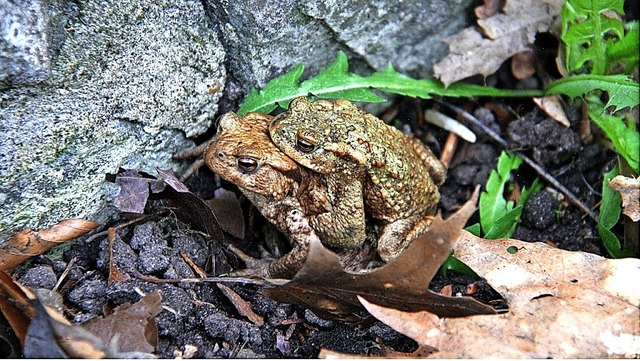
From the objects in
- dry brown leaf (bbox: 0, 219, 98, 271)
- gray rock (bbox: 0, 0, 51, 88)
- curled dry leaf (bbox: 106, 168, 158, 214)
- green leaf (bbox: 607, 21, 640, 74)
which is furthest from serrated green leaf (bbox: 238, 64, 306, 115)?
green leaf (bbox: 607, 21, 640, 74)

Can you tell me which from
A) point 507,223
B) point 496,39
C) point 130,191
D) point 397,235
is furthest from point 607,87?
point 130,191

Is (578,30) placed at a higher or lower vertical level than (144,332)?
higher

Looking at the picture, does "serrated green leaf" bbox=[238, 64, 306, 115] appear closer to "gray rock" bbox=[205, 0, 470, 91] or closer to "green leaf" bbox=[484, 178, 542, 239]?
"gray rock" bbox=[205, 0, 470, 91]

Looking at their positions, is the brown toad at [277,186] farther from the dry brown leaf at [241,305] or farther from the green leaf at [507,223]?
the green leaf at [507,223]

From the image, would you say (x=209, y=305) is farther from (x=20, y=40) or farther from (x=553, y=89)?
(x=553, y=89)

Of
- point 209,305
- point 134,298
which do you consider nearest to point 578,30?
point 209,305
